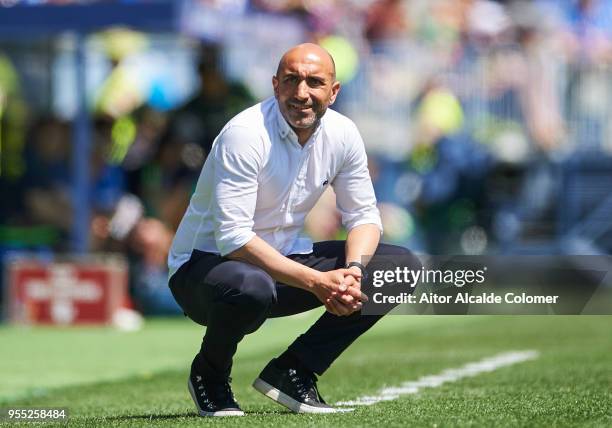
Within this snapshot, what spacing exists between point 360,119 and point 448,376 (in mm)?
8754

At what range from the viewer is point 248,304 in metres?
5.63

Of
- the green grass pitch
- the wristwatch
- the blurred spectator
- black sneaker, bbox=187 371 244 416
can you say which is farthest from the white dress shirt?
the blurred spectator

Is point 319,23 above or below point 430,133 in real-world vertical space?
above

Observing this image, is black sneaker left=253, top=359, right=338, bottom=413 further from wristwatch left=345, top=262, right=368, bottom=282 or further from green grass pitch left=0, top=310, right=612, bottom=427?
wristwatch left=345, top=262, right=368, bottom=282

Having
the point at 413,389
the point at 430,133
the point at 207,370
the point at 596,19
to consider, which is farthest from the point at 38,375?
the point at 596,19

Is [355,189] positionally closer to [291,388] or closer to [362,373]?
[291,388]

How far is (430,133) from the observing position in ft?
54.2

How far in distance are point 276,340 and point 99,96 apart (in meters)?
5.17

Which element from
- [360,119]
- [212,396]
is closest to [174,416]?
[212,396]

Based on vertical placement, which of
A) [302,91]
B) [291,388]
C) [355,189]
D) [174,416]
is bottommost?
[174,416]

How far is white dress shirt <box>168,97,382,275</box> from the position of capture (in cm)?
567

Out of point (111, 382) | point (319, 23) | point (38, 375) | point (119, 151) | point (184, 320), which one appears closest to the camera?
point (111, 382)

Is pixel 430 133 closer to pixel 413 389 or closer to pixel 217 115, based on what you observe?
pixel 217 115

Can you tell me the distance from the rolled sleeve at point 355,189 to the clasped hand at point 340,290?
410 millimetres
